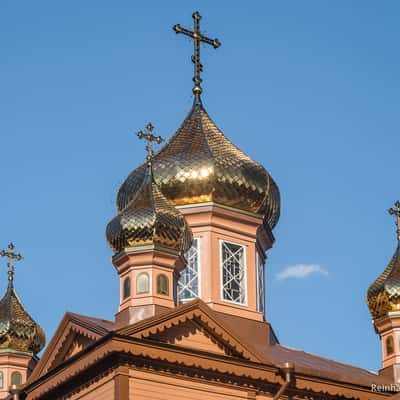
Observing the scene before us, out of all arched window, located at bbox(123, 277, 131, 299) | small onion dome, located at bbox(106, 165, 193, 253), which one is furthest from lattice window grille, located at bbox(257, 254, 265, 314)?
arched window, located at bbox(123, 277, 131, 299)

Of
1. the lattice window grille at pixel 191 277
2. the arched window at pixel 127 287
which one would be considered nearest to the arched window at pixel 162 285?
the arched window at pixel 127 287

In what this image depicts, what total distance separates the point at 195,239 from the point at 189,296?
139cm

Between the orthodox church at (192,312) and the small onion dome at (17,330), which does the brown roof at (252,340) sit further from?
the small onion dome at (17,330)

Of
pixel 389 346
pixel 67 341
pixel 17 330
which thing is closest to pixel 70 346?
pixel 67 341

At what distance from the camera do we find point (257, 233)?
3478 cm

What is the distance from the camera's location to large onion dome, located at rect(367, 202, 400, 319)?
3378 centimetres

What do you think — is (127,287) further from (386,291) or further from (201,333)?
(386,291)

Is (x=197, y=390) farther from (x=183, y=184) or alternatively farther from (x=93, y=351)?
(x=183, y=184)

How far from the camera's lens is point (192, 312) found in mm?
28781

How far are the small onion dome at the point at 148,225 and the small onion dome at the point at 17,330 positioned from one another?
7189 mm

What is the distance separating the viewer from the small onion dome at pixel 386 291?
3377 centimetres

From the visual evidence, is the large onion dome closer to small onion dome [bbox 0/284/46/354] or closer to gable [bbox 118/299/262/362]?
gable [bbox 118/299/262/362]

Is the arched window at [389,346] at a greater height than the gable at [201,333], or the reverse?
the arched window at [389,346]

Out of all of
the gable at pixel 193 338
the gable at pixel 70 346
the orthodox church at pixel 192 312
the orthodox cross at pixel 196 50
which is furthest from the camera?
the orthodox cross at pixel 196 50
